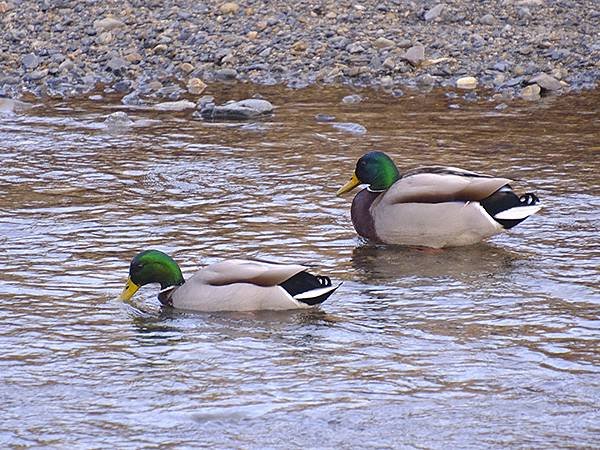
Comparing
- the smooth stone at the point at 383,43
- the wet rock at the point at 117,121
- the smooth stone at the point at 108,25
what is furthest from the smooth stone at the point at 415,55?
the smooth stone at the point at 108,25

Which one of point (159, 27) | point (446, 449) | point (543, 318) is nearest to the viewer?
point (446, 449)

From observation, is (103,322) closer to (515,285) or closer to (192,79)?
(515,285)

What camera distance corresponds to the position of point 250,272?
24.2ft

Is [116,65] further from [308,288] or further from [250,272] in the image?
[308,288]

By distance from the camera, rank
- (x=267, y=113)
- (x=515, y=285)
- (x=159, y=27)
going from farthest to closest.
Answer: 1. (x=159, y=27)
2. (x=267, y=113)
3. (x=515, y=285)

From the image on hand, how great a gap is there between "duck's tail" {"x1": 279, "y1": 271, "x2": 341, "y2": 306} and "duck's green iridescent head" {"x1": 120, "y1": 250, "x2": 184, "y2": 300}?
2.16ft

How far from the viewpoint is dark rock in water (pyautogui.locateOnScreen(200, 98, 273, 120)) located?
13.1m

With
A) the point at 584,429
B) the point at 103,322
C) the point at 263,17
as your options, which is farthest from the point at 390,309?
the point at 263,17

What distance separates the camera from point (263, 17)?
1603 cm

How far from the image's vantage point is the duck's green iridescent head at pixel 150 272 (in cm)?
763

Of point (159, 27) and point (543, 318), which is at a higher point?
point (159, 27)

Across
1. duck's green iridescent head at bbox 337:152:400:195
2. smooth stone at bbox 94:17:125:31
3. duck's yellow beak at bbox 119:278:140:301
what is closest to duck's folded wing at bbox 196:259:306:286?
duck's yellow beak at bbox 119:278:140:301

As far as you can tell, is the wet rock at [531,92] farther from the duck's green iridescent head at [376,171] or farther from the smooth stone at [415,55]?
the duck's green iridescent head at [376,171]

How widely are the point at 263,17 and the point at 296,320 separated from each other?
912cm
